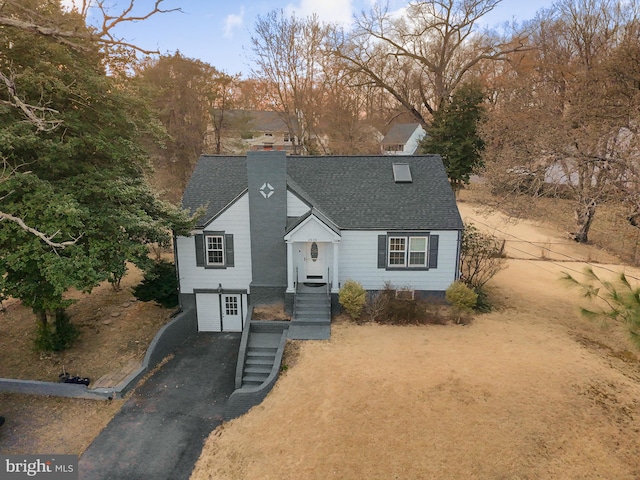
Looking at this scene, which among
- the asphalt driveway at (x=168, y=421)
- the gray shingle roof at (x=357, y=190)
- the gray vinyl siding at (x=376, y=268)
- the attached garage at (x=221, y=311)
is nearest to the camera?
the asphalt driveway at (x=168, y=421)

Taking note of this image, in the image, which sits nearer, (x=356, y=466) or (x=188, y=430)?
(x=356, y=466)

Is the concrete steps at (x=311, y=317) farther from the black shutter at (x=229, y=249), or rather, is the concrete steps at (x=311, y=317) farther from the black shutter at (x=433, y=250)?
the black shutter at (x=433, y=250)

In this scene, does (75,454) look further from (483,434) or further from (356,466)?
(483,434)

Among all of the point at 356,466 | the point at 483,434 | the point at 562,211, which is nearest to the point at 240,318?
the point at 356,466

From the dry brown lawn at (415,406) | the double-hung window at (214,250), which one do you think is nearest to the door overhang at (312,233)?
the double-hung window at (214,250)

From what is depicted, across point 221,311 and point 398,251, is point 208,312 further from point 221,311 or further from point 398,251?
point 398,251
